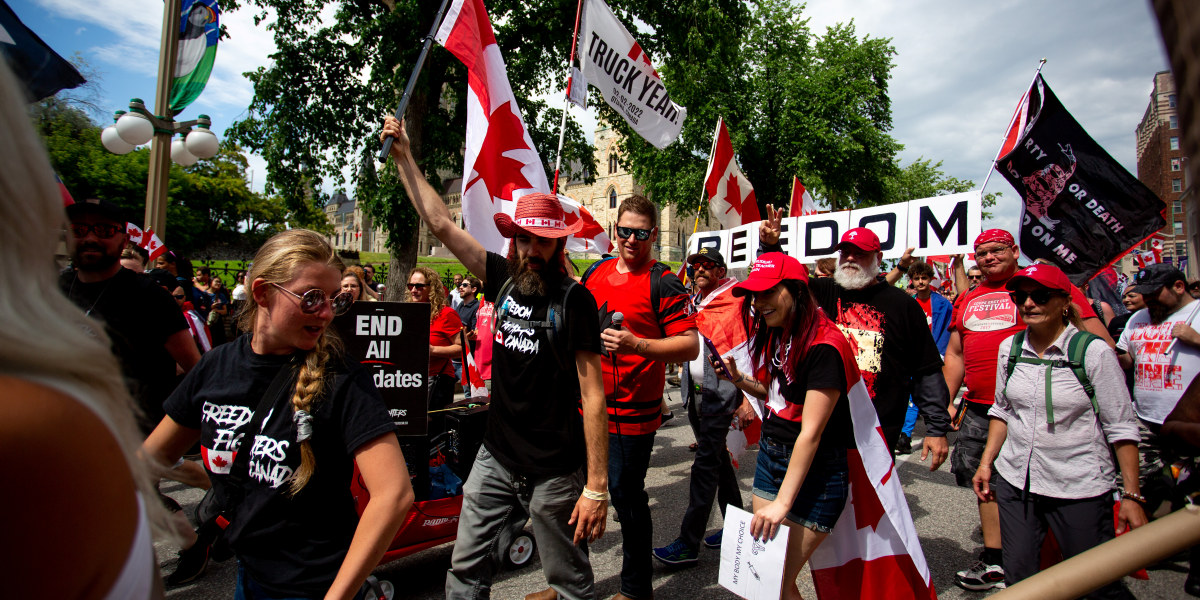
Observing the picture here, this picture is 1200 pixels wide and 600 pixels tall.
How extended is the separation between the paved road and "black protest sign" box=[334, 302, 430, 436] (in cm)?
94

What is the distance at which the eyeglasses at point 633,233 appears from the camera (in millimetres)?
3896

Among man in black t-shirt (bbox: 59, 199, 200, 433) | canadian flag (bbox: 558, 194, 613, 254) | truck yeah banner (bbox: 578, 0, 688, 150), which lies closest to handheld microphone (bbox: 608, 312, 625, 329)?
man in black t-shirt (bbox: 59, 199, 200, 433)

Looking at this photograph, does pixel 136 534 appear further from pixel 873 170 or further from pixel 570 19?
pixel 873 170

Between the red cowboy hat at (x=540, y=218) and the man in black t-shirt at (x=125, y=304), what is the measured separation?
7.53 ft

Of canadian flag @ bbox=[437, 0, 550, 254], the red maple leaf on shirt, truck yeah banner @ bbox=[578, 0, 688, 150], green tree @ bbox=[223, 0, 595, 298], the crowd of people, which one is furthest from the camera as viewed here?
green tree @ bbox=[223, 0, 595, 298]

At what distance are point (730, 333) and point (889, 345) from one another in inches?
46.9

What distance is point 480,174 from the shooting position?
5.92 meters

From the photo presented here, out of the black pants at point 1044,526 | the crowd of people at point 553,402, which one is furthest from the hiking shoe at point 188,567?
the black pants at point 1044,526

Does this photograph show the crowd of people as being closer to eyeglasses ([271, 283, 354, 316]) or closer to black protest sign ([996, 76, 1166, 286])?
eyeglasses ([271, 283, 354, 316])

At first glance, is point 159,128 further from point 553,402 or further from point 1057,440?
point 1057,440

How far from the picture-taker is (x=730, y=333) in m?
4.81

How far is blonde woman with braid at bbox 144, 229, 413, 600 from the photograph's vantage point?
174cm

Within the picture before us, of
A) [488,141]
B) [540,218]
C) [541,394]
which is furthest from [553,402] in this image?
[488,141]

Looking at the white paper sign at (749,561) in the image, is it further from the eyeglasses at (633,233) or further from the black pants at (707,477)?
the eyeglasses at (633,233)
